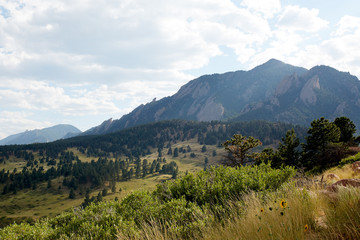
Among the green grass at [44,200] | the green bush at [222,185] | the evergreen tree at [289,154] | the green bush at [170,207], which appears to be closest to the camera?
the green bush at [170,207]

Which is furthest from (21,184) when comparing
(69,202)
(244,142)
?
(244,142)

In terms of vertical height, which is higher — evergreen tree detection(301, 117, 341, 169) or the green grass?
evergreen tree detection(301, 117, 341, 169)

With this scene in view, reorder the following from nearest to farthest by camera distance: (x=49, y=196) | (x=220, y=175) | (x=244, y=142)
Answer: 1. (x=220, y=175)
2. (x=244, y=142)
3. (x=49, y=196)

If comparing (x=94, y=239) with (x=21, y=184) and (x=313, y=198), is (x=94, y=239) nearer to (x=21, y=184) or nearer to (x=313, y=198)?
(x=313, y=198)

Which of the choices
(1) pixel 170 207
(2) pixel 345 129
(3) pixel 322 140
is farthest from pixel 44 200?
(2) pixel 345 129

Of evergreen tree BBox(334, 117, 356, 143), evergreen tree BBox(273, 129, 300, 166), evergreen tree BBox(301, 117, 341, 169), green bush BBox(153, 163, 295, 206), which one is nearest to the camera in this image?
green bush BBox(153, 163, 295, 206)

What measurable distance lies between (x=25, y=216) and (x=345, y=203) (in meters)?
137

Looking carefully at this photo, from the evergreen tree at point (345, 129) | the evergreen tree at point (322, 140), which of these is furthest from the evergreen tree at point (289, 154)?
the evergreen tree at point (345, 129)

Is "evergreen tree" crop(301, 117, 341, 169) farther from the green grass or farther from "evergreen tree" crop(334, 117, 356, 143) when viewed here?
the green grass

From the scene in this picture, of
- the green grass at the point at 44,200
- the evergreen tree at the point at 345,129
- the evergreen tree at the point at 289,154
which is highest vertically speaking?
the evergreen tree at the point at 345,129

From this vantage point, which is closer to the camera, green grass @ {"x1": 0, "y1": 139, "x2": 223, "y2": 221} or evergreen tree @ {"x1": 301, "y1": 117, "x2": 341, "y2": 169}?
evergreen tree @ {"x1": 301, "y1": 117, "x2": 341, "y2": 169}

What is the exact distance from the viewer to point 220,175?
13914mm

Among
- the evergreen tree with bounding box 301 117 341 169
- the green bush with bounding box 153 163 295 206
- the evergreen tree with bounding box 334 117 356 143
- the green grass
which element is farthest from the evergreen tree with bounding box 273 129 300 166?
the green grass

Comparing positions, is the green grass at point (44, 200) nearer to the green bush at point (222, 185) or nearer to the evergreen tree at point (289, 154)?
the evergreen tree at point (289, 154)
